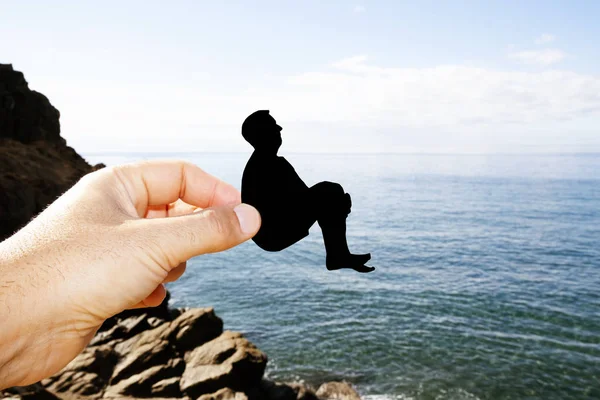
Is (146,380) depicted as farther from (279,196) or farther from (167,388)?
(279,196)

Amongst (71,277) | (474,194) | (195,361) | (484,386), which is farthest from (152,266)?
(474,194)

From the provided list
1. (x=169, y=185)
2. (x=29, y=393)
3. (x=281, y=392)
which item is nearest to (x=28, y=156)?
(x=29, y=393)

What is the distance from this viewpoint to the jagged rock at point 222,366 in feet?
46.7

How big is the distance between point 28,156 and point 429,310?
124ft

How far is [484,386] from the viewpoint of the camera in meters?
19.0

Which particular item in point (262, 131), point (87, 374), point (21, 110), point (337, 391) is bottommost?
point (337, 391)

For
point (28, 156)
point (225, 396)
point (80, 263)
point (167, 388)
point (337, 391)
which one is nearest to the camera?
point (80, 263)

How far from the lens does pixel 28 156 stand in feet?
126

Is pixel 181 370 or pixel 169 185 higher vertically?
pixel 169 185

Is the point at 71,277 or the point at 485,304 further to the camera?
the point at 485,304

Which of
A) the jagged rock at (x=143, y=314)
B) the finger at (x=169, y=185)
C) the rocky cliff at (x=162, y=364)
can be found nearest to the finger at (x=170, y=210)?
the finger at (x=169, y=185)

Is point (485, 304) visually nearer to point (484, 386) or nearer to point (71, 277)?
point (484, 386)

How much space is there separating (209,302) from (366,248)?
67.8 feet

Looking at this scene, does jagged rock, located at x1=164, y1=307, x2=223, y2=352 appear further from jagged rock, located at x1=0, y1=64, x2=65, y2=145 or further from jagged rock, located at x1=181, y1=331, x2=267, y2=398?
jagged rock, located at x1=0, y1=64, x2=65, y2=145
